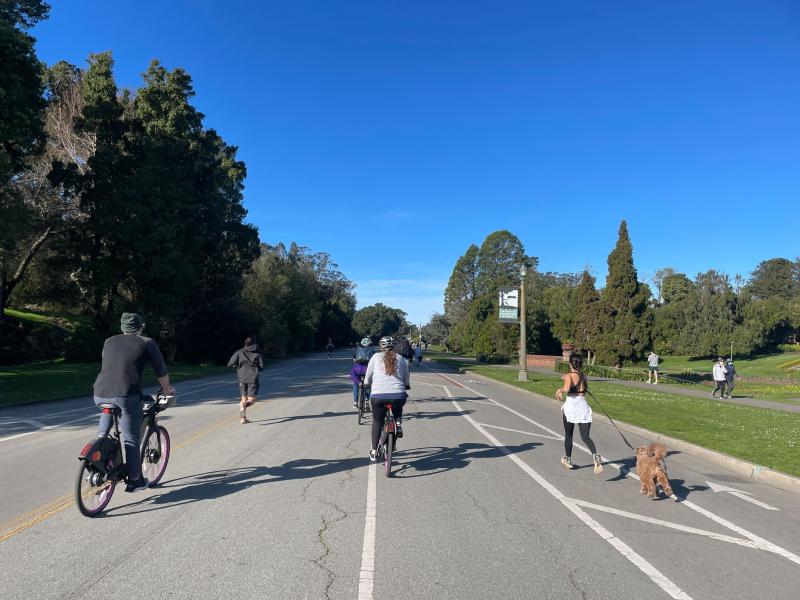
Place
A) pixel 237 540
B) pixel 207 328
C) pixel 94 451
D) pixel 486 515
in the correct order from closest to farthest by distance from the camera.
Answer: pixel 237 540 < pixel 94 451 < pixel 486 515 < pixel 207 328

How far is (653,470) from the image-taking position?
22.3 feet

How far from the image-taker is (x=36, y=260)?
115 feet

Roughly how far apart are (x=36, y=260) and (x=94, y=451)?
1429 inches

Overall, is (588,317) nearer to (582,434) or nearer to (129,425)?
(582,434)

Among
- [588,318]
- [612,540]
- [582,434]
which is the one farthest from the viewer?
[588,318]

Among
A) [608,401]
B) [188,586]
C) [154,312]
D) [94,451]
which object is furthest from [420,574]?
[154,312]

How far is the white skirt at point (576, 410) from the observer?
25.9 feet

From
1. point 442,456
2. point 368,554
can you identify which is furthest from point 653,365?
point 368,554

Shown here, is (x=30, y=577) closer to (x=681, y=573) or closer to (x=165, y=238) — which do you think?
(x=681, y=573)

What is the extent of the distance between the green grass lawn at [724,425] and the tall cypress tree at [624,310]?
20.3m

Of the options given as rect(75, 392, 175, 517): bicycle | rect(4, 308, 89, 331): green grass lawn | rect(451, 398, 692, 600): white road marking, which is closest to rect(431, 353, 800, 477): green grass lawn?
rect(451, 398, 692, 600): white road marking

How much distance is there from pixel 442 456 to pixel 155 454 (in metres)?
4.42

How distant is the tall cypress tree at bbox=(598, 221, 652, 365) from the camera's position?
128 ft

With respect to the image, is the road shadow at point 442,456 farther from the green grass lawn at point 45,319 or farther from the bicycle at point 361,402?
the green grass lawn at point 45,319
